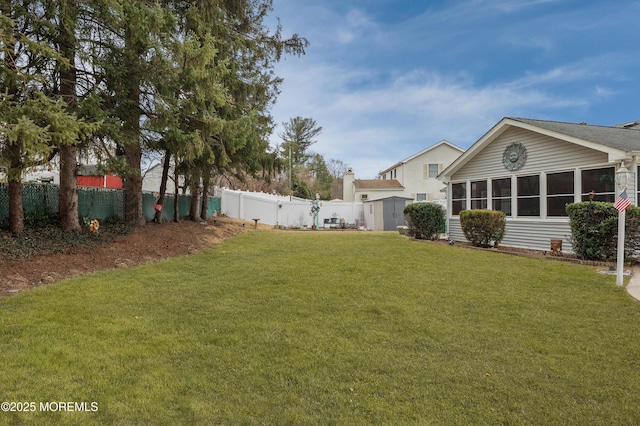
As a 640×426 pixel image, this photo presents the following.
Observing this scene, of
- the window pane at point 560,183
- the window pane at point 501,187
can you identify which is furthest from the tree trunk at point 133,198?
the window pane at point 560,183

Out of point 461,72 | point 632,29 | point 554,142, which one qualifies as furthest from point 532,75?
point 554,142

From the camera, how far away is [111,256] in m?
7.68

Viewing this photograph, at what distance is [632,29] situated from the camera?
34.4ft

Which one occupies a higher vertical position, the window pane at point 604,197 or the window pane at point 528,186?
the window pane at point 528,186

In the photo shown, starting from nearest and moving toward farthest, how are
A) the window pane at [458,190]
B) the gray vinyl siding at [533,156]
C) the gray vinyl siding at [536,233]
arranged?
the gray vinyl siding at [533,156] → the gray vinyl siding at [536,233] → the window pane at [458,190]

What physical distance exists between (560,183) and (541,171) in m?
0.65

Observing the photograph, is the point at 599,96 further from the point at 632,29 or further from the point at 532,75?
the point at 632,29

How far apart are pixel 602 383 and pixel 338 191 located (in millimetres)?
43371

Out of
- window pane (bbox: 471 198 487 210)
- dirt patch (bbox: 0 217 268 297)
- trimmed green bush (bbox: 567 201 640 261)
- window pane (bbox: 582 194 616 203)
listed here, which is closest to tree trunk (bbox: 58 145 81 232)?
dirt patch (bbox: 0 217 268 297)

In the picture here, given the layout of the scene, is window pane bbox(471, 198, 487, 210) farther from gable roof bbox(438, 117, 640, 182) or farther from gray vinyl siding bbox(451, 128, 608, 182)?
gable roof bbox(438, 117, 640, 182)

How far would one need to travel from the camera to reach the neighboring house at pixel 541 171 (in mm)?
8664

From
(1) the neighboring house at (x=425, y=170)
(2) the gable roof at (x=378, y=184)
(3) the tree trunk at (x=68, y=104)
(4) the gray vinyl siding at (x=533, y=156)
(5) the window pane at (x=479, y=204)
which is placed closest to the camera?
(3) the tree trunk at (x=68, y=104)

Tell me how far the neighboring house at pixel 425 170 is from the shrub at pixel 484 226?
52.9ft

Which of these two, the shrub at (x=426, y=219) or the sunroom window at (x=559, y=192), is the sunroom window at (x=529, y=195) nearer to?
the sunroom window at (x=559, y=192)
